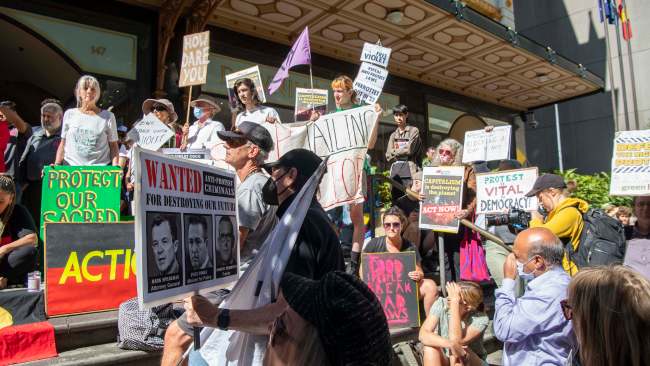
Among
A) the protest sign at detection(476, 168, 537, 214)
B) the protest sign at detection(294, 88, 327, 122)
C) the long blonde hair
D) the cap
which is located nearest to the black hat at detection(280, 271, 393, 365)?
the long blonde hair

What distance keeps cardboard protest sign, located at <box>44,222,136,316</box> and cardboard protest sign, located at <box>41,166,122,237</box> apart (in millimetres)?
501

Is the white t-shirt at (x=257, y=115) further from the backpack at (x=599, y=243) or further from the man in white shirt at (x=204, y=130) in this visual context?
the backpack at (x=599, y=243)

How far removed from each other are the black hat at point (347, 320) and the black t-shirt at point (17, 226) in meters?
3.68

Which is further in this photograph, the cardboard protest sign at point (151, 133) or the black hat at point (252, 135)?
the cardboard protest sign at point (151, 133)

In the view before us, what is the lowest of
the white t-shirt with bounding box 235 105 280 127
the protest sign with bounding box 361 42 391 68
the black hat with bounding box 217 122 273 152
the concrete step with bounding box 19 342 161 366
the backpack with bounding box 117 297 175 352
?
the concrete step with bounding box 19 342 161 366

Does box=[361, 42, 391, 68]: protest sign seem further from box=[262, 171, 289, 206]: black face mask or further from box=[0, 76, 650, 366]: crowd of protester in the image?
box=[262, 171, 289, 206]: black face mask

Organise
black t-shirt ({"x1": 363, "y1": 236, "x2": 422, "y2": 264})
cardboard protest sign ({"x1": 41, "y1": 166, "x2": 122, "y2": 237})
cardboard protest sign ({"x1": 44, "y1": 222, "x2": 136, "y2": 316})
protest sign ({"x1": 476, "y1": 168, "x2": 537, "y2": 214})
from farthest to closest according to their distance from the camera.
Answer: protest sign ({"x1": 476, "y1": 168, "x2": 537, "y2": 214}) < black t-shirt ({"x1": 363, "y1": 236, "x2": 422, "y2": 264}) < cardboard protest sign ({"x1": 41, "y1": 166, "x2": 122, "y2": 237}) < cardboard protest sign ({"x1": 44, "y1": 222, "x2": 136, "y2": 316})

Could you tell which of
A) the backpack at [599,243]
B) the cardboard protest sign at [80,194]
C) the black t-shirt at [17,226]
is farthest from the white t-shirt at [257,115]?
the backpack at [599,243]

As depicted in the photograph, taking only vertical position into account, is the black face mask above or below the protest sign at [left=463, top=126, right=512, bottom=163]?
below

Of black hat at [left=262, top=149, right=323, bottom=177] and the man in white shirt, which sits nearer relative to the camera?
black hat at [left=262, top=149, right=323, bottom=177]

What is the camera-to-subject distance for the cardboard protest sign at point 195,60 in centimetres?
580

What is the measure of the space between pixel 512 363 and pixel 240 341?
202 centimetres

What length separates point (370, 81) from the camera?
5.93 meters

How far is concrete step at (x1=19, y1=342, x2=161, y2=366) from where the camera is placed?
10.3 feet
